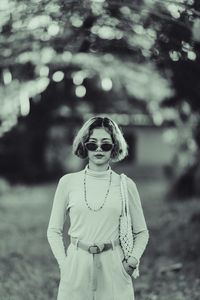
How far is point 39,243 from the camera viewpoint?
13375 mm

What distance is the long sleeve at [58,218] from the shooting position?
4586mm

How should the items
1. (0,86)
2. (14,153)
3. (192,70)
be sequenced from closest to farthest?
(192,70) → (0,86) → (14,153)

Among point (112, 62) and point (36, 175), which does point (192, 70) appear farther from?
point (36, 175)

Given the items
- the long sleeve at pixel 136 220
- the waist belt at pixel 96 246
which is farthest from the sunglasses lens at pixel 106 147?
the waist belt at pixel 96 246

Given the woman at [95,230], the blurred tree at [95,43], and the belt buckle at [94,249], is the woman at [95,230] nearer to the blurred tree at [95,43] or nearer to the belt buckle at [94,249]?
the belt buckle at [94,249]

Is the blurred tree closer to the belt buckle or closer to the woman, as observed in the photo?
the woman

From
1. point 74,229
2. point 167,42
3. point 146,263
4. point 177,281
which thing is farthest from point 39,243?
point 74,229

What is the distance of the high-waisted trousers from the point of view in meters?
4.46

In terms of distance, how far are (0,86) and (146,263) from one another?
4640 mm

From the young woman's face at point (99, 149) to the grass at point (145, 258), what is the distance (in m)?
3.71

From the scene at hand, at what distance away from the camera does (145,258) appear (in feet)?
37.5

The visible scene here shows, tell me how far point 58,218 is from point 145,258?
7065 millimetres

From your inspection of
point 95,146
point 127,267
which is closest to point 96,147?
point 95,146

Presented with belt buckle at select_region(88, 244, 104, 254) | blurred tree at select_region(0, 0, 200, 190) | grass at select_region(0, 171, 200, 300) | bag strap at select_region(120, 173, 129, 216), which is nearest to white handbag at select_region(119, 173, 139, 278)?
bag strap at select_region(120, 173, 129, 216)
